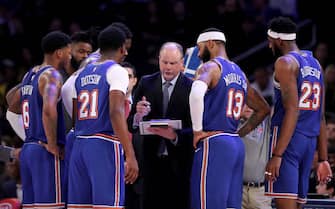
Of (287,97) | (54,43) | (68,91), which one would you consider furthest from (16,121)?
(287,97)

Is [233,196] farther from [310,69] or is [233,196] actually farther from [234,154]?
[310,69]

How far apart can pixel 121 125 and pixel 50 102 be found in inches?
36.9

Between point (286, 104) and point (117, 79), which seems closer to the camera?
point (117, 79)

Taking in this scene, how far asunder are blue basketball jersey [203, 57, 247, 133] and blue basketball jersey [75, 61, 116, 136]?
930mm

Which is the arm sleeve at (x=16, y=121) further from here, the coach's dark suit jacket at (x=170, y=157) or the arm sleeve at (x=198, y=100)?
the arm sleeve at (x=198, y=100)

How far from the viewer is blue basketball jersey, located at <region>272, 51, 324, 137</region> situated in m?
8.40

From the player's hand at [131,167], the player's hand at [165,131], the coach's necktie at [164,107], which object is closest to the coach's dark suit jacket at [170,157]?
the coach's necktie at [164,107]

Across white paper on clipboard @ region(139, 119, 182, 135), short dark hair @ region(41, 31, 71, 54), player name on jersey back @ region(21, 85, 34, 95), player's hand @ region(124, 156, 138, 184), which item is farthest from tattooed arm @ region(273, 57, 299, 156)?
player name on jersey back @ region(21, 85, 34, 95)

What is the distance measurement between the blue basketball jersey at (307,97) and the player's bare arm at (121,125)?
1.50 m

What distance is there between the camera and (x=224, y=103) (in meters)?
8.33

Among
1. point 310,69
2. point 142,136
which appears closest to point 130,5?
point 142,136

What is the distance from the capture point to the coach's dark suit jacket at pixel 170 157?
9.15 metres

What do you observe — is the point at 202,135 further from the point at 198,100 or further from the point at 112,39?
the point at 112,39

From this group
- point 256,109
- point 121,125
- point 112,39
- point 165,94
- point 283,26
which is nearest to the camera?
point 121,125
